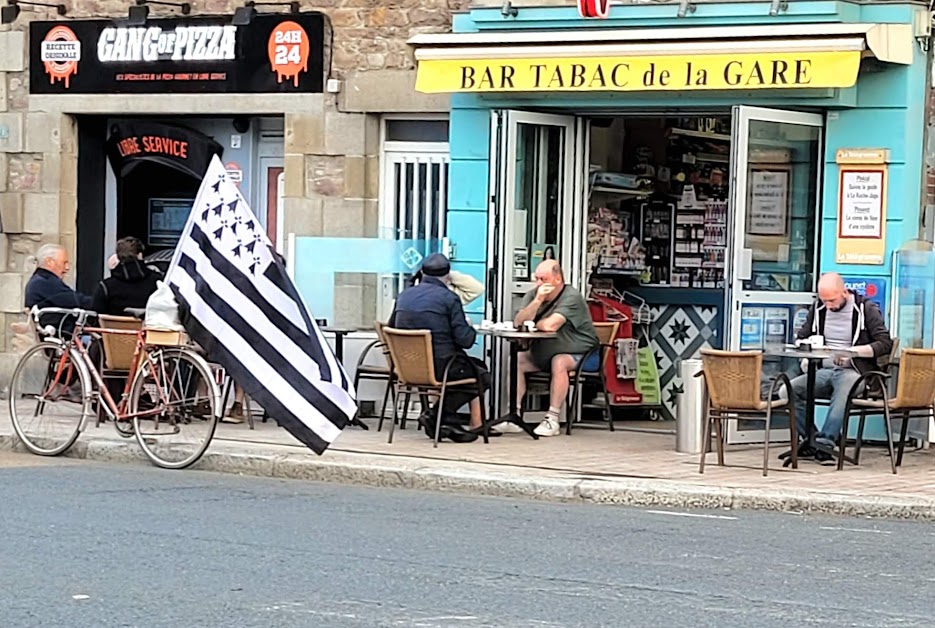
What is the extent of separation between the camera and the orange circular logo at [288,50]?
16109mm

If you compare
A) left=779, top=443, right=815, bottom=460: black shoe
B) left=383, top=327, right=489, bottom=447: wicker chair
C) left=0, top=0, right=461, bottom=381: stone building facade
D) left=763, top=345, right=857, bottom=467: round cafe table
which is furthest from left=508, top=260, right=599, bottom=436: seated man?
left=779, top=443, right=815, bottom=460: black shoe

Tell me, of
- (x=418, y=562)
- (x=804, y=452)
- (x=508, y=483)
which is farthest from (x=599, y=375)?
(x=418, y=562)

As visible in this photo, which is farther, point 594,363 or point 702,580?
point 594,363

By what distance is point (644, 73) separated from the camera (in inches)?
555

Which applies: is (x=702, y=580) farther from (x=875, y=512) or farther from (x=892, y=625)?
(x=875, y=512)

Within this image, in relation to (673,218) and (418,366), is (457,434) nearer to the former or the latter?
(418,366)

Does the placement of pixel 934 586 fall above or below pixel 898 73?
below

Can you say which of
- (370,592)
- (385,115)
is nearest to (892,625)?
(370,592)

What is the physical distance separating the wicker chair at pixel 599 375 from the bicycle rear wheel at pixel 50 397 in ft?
13.3

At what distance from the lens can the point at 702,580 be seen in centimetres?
853

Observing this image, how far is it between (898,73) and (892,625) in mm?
7314

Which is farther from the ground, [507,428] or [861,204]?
[861,204]

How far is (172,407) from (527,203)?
4.00 m

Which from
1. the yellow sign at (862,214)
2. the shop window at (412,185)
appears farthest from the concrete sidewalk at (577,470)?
the shop window at (412,185)
